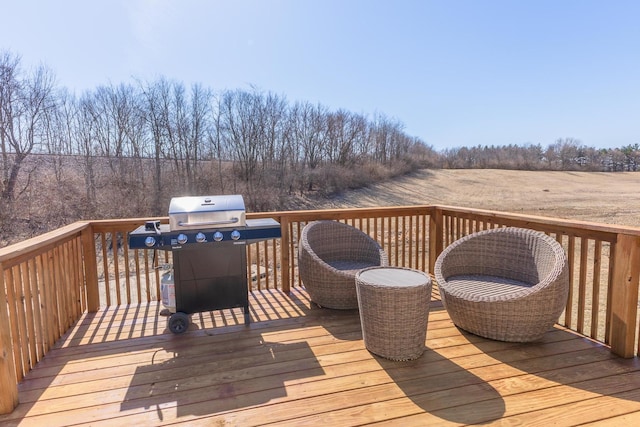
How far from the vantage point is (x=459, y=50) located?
9109 millimetres

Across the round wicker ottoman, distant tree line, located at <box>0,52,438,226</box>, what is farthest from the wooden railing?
distant tree line, located at <box>0,52,438,226</box>

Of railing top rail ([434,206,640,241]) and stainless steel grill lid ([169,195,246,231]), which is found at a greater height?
stainless steel grill lid ([169,195,246,231])

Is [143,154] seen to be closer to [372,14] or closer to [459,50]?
[372,14]

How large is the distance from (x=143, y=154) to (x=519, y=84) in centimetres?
1568

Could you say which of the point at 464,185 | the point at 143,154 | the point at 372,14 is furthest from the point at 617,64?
the point at 143,154

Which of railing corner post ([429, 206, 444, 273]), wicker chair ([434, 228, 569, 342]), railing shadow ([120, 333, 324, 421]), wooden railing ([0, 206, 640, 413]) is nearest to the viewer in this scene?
railing shadow ([120, 333, 324, 421])

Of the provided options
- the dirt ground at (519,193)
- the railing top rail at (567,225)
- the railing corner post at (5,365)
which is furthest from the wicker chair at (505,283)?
the dirt ground at (519,193)

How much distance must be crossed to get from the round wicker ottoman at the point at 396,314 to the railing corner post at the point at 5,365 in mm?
2000

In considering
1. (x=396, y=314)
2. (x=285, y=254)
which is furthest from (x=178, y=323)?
(x=396, y=314)

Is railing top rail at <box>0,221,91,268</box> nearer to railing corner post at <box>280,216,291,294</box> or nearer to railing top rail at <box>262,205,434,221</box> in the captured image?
railing top rail at <box>262,205,434,221</box>

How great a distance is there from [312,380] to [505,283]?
1768mm

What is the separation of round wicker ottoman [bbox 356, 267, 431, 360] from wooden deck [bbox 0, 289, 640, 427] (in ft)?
0.33

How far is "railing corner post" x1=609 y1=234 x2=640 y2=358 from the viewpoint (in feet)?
7.11

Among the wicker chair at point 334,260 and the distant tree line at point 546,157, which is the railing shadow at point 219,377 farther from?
the distant tree line at point 546,157
